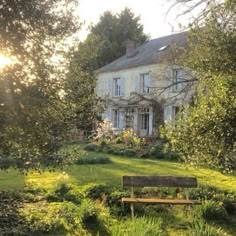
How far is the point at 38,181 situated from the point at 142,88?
25.8 m

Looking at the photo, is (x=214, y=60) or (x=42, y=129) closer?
(x=42, y=129)

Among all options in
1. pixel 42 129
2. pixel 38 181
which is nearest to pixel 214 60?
pixel 42 129

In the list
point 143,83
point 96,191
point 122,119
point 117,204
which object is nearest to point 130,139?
point 143,83

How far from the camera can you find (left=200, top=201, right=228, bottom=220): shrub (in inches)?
395

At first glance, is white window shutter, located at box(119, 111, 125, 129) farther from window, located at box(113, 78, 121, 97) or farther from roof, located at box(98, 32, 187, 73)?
roof, located at box(98, 32, 187, 73)

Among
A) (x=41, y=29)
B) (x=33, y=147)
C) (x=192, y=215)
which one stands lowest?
(x=192, y=215)

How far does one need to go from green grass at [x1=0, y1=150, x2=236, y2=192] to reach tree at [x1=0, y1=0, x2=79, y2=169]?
449cm

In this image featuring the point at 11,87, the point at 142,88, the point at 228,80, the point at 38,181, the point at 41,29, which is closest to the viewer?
the point at 11,87

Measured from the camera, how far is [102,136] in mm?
30594

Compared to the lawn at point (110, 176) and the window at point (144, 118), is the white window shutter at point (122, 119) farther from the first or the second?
the lawn at point (110, 176)

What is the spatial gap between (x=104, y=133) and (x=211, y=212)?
20.8 meters

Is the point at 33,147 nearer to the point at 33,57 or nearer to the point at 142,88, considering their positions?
the point at 33,57

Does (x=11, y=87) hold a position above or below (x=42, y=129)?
above

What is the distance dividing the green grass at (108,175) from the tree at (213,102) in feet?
5.83
